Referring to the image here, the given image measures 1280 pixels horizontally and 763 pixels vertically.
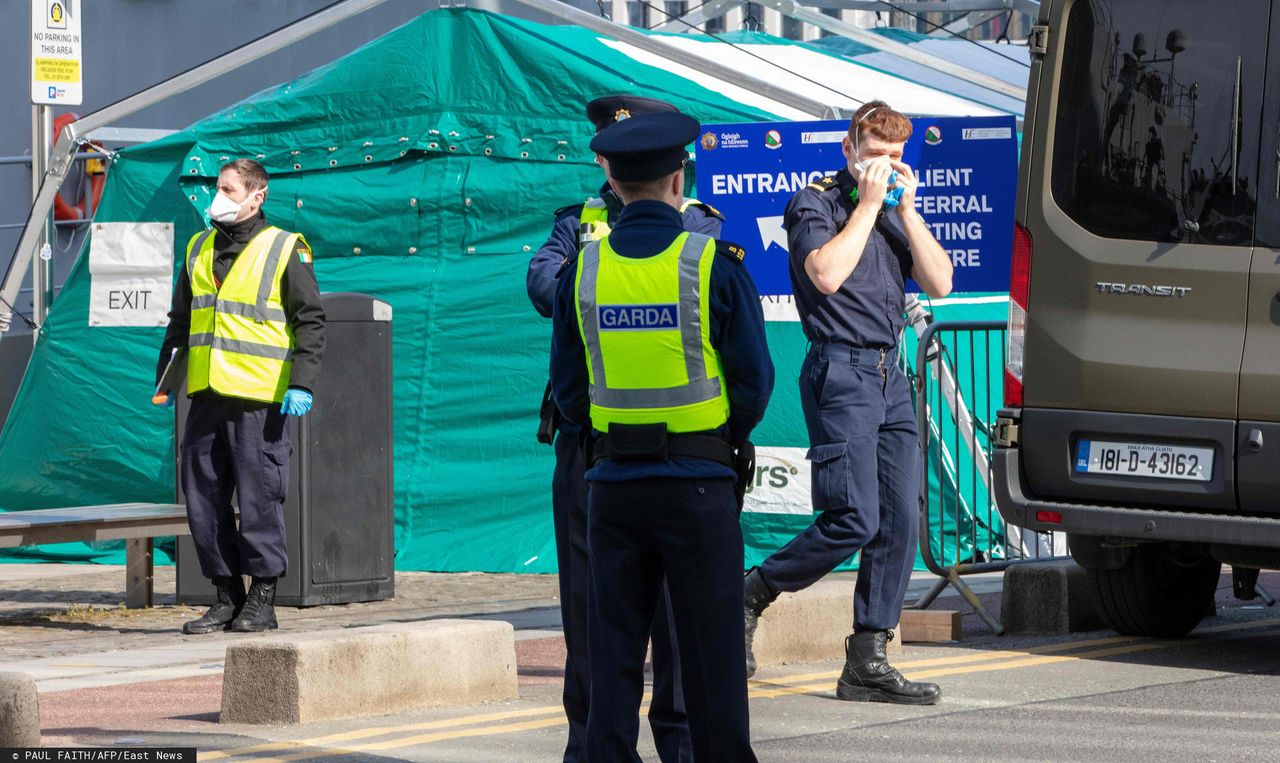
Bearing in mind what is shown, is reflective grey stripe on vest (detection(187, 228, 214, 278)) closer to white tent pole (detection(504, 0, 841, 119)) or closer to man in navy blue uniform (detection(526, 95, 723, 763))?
white tent pole (detection(504, 0, 841, 119))

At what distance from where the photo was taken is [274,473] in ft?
31.4

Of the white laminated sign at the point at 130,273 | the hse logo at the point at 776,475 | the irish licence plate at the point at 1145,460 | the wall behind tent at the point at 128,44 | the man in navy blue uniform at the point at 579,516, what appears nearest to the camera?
the man in navy blue uniform at the point at 579,516

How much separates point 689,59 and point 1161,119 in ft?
13.1

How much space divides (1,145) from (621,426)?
19.3 metres

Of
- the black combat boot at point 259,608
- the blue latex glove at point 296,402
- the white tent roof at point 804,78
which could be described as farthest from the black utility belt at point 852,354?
the white tent roof at point 804,78

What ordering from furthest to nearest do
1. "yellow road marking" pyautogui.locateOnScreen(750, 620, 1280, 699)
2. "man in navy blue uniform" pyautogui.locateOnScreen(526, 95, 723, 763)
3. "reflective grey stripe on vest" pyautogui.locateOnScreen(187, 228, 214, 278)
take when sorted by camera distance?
"reflective grey stripe on vest" pyautogui.locateOnScreen(187, 228, 214, 278), "yellow road marking" pyautogui.locateOnScreen(750, 620, 1280, 699), "man in navy blue uniform" pyautogui.locateOnScreen(526, 95, 723, 763)

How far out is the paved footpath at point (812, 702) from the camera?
21.1 feet

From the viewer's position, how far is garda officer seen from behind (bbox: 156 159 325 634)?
9445 millimetres

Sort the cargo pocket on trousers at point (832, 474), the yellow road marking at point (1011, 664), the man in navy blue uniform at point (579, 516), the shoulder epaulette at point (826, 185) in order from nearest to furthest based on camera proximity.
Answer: the man in navy blue uniform at point (579, 516) → the cargo pocket on trousers at point (832, 474) → the shoulder epaulette at point (826, 185) → the yellow road marking at point (1011, 664)

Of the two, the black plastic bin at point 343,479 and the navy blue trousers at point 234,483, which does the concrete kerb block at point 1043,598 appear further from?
the black plastic bin at point 343,479

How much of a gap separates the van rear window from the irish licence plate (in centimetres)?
75

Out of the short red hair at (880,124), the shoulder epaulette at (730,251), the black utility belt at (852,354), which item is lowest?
the black utility belt at (852,354)

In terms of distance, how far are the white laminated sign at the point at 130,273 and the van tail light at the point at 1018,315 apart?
20.1 ft

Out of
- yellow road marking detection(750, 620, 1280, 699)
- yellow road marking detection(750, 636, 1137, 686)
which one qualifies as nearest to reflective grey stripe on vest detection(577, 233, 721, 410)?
yellow road marking detection(750, 620, 1280, 699)
